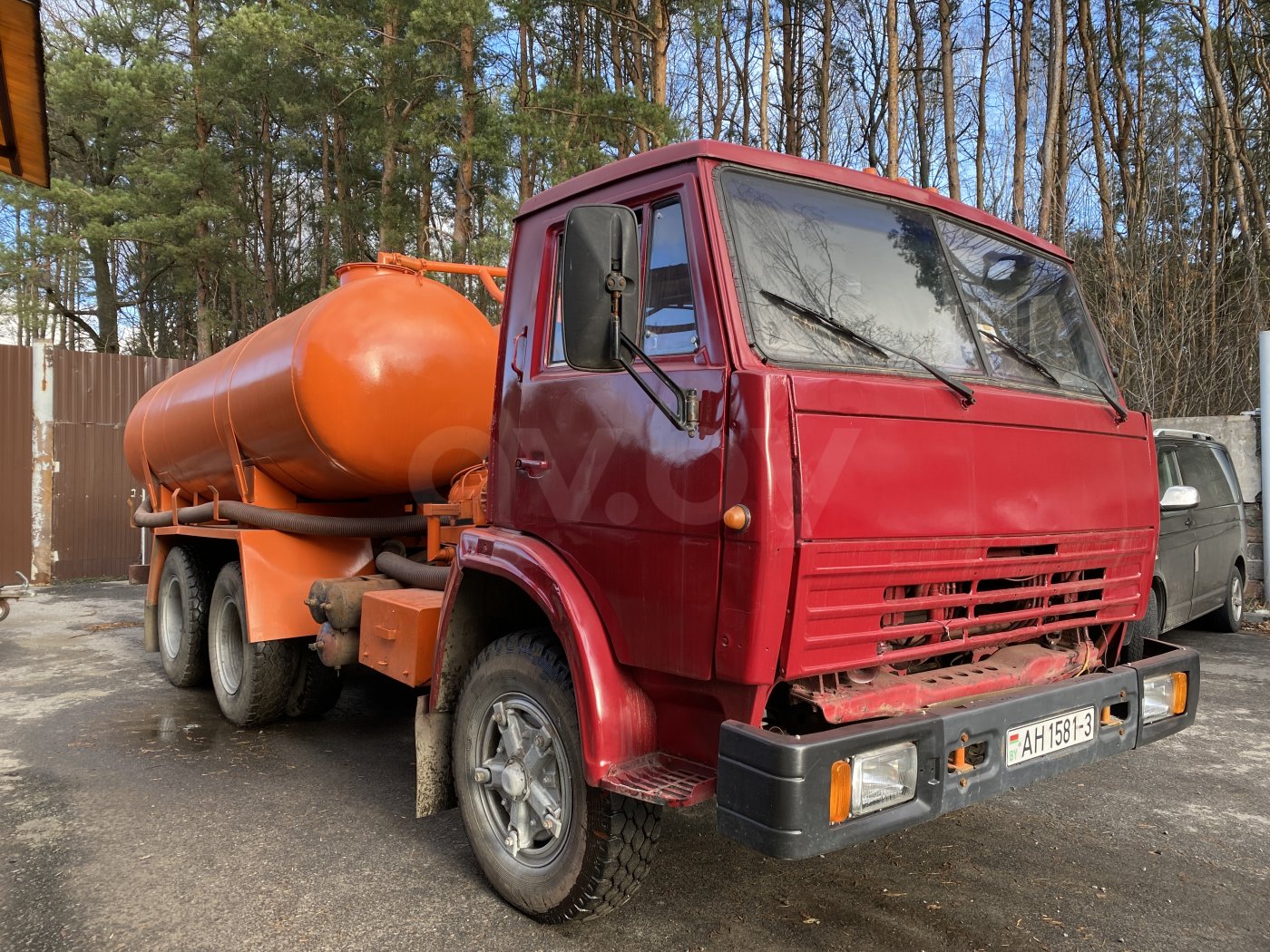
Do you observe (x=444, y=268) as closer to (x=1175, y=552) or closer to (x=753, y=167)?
(x=753, y=167)

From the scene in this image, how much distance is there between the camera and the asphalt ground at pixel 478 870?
3.00 m

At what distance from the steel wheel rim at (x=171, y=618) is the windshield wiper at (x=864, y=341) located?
547 cm

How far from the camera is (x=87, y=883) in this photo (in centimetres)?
339

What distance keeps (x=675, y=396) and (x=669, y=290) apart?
0.39 meters

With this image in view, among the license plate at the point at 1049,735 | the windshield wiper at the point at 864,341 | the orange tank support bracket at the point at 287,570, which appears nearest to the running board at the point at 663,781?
the license plate at the point at 1049,735

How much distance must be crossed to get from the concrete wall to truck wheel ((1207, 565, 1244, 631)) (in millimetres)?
859

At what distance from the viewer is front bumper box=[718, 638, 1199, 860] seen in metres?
2.21

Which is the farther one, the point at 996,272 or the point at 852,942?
the point at 996,272

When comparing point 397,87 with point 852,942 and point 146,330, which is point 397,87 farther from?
point 852,942

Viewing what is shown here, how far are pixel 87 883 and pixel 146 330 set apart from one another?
29.5 meters

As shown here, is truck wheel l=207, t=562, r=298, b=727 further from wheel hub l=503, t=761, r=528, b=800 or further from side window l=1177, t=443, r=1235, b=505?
side window l=1177, t=443, r=1235, b=505

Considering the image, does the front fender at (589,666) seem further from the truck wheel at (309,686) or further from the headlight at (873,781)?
the truck wheel at (309,686)

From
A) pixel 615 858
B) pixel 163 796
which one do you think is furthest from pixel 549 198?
pixel 163 796

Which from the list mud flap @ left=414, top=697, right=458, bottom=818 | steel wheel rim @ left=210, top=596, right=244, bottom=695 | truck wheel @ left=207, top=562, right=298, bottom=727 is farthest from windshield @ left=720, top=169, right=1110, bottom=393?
steel wheel rim @ left=210, top=596, right=244, bottom=695
